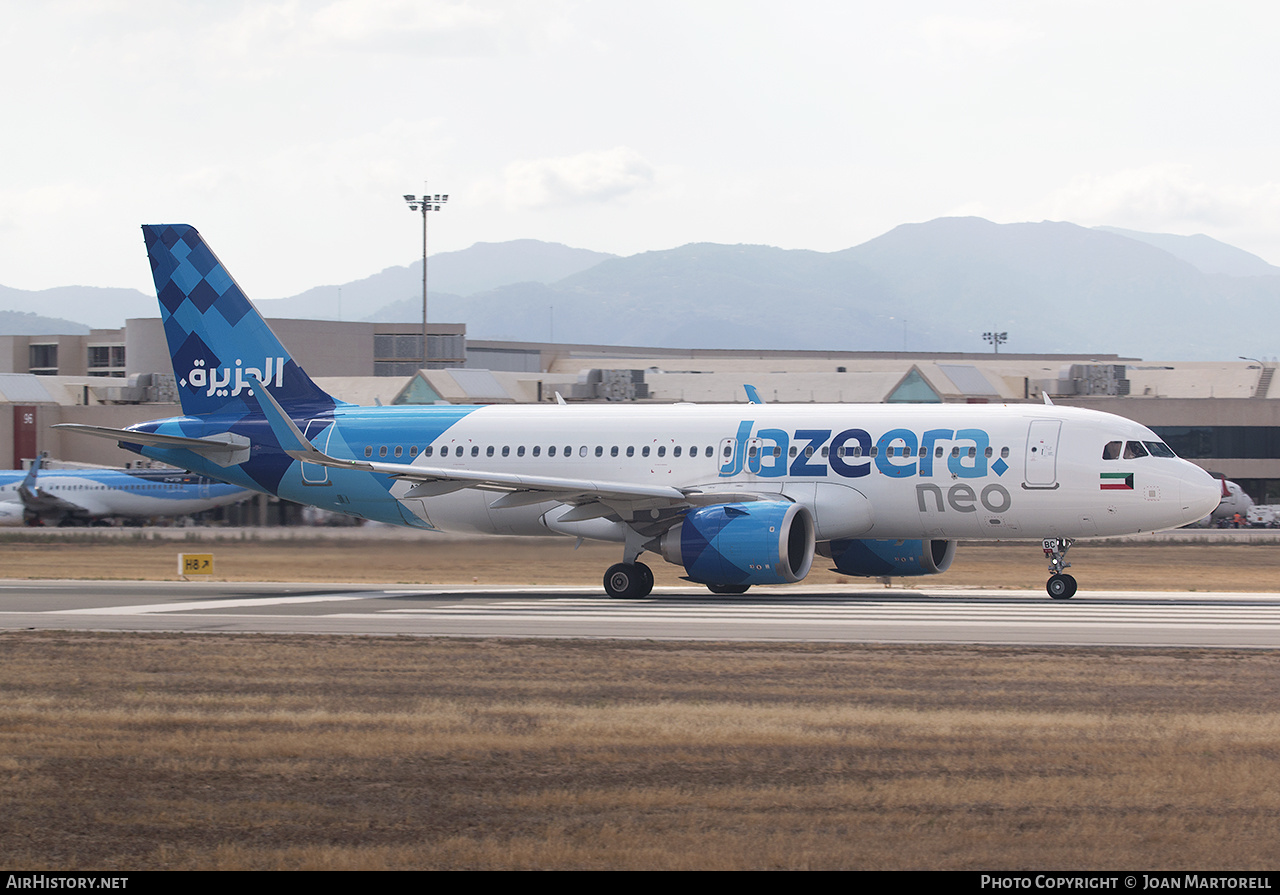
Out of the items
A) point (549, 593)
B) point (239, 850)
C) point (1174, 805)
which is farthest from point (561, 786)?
point (549, 593)

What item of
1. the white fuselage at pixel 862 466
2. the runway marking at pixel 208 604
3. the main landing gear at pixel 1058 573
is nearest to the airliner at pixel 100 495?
the white fuselage at pixel 862 466

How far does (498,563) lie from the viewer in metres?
36.7

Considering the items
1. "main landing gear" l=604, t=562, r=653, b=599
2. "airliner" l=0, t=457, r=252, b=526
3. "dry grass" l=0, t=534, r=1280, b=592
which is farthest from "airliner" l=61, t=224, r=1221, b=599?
"airliner" l=0, t=457, r=252, b=526

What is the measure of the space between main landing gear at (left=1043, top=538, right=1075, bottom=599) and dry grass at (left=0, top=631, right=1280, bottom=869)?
33.5 feet

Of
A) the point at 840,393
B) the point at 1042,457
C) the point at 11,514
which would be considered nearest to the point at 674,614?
the point at 1042,457

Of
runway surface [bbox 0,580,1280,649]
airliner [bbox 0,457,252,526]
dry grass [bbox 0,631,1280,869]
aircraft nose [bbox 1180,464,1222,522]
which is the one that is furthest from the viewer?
airliner [bbox 0,457,252,526]

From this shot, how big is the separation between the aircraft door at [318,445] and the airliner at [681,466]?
4 cm

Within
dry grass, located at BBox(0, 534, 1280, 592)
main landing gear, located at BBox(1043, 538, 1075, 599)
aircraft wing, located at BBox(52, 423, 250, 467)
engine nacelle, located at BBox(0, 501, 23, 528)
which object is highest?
aircraft wing, located at BBox(52, 423, 250, 467)

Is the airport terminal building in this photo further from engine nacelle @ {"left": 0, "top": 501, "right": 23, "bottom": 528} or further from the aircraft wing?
the aircraft wing

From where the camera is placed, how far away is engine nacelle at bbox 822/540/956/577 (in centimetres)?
3225

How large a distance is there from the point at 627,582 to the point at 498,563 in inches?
273

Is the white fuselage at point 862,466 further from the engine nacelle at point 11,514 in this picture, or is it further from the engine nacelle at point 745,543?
the engine nacelle at point 11,514

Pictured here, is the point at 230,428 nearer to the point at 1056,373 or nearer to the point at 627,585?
the point at 627,585

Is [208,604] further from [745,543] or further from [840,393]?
[840,393]
